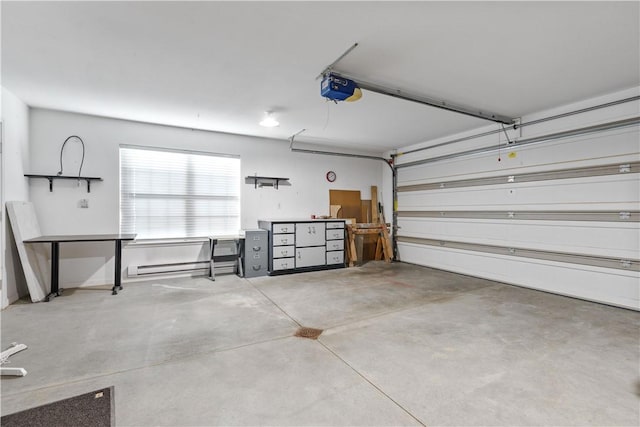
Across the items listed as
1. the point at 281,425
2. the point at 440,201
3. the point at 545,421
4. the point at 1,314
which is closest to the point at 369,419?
the point at 281,425

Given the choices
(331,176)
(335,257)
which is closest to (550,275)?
(335,257)

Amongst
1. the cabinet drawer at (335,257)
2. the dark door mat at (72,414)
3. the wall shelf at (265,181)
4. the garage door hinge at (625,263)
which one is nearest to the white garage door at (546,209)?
the garage door hinge at (625,263)

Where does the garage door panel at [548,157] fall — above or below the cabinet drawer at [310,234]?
above

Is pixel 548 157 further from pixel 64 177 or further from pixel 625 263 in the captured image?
pixel 64 177

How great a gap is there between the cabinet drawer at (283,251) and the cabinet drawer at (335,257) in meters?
0.78

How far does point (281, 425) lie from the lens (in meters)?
1.59

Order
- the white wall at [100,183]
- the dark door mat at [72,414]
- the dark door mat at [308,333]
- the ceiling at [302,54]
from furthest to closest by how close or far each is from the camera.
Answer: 1. the white wall at [100,183]
2. the dark door mat at [308,333]
3. the ceiling at [302,54]
4. the dark door mat at [72,414]

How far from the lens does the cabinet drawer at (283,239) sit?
5230 mm

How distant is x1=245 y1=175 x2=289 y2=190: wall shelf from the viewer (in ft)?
18.7

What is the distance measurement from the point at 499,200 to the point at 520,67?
241cm

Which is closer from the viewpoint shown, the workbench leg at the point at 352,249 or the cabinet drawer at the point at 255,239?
the cabinet drawer at the point at 255,239

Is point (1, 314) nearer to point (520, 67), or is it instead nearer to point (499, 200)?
point (520, 67)

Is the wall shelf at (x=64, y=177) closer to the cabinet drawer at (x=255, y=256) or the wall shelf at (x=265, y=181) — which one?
the wall shelf at (x=265, y=181)

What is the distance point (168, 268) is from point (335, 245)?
9.88ft
